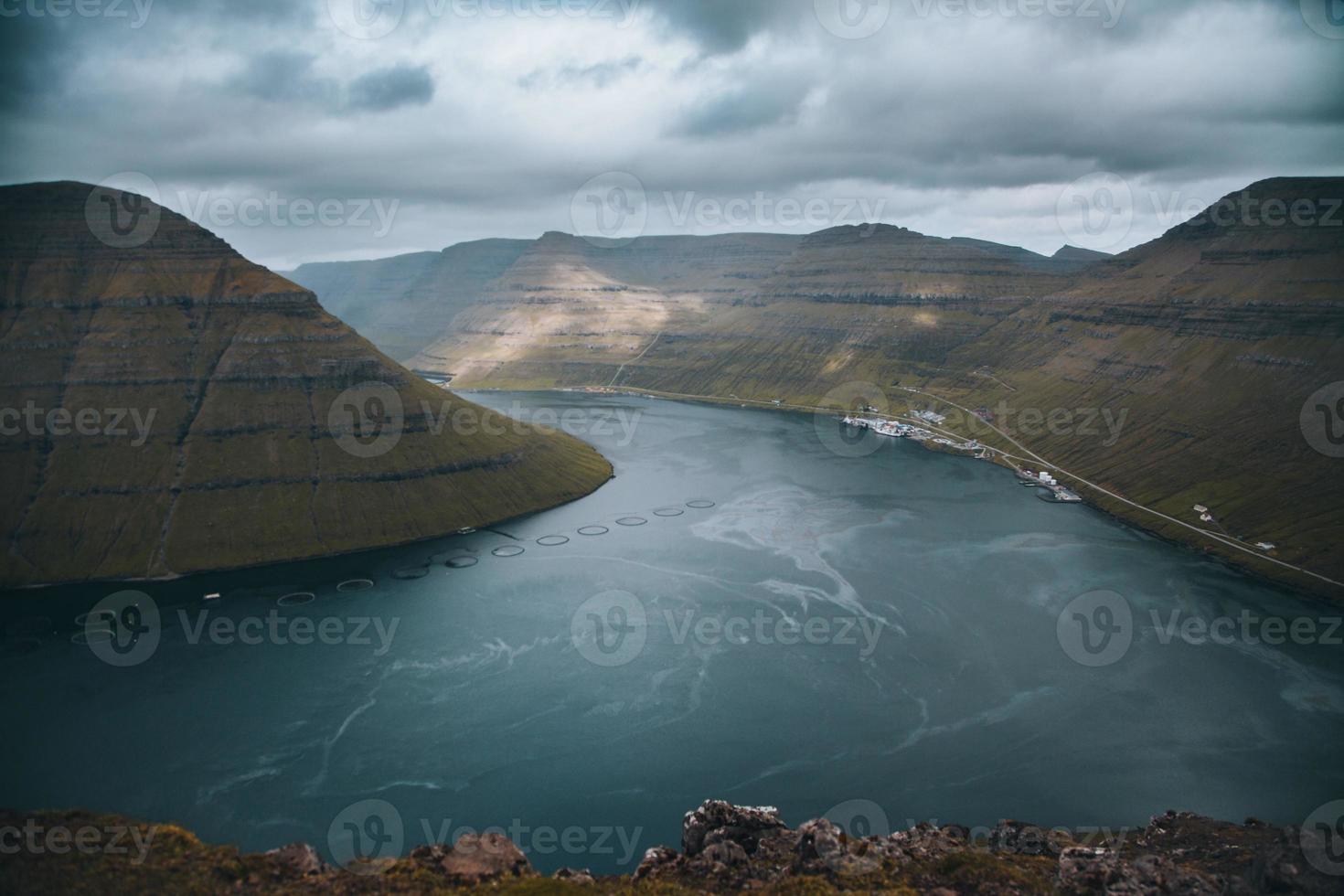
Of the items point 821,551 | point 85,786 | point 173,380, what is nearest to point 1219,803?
point 821,551

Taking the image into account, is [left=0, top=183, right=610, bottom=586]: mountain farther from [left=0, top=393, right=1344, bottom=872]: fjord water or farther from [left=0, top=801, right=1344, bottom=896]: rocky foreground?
[left=0, top=801, right=1344, bottom=896]: rocky foreground

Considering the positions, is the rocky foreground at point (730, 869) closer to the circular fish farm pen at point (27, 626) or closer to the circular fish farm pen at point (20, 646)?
the circular fish farm pen at point (20, 646)

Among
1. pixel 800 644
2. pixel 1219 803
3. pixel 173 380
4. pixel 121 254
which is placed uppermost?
pixel 121 254

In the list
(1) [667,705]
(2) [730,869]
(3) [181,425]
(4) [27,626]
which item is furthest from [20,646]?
(2) [730,869]

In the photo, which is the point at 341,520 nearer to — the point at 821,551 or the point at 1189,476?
the point at 821,551

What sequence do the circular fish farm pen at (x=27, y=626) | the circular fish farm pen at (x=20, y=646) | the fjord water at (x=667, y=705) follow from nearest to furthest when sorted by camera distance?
the fjord water at (x=667, y=705), the circular fish farm pen at (x=20, y=646), the circular fish farm pen at (x=27, y=626)

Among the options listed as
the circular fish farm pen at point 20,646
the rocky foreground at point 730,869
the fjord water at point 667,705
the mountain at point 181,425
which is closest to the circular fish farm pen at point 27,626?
the fjord water at point 667,705

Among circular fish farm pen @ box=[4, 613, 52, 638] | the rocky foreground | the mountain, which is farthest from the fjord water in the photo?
the rocky foreground
